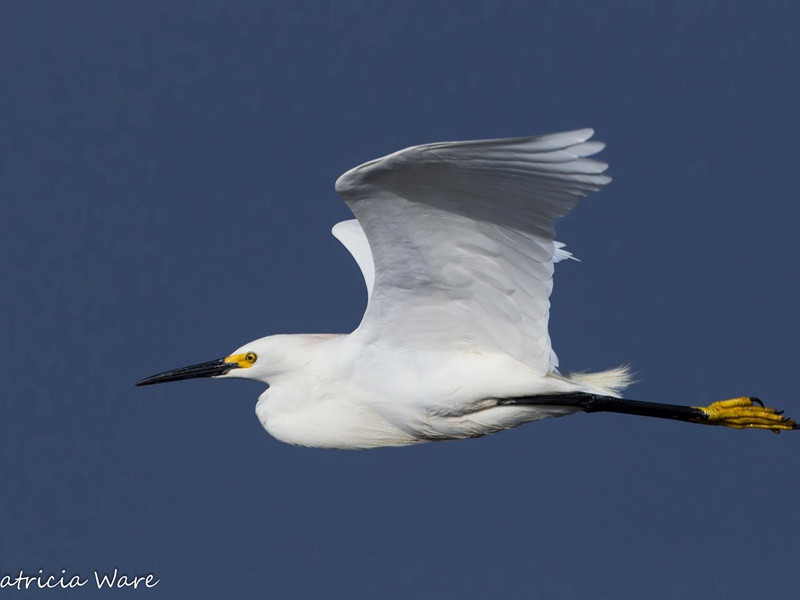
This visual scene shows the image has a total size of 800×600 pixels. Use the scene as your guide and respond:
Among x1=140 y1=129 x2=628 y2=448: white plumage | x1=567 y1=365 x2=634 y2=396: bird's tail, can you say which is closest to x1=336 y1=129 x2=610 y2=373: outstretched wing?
x1=140 y1=129 x2=628 y2=448: white plumage

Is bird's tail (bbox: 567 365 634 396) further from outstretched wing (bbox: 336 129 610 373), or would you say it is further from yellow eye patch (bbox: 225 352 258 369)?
yellow eye patch (bbox: 225 352 258 369)

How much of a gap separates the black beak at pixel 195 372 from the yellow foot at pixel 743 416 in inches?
114

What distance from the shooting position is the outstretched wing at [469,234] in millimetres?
5445

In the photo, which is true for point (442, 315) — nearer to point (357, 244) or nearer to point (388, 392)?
point (388, 392)

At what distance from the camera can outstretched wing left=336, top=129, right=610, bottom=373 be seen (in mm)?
5445

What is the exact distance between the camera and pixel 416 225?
600 centimetres

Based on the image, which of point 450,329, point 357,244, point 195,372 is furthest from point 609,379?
point 195,372

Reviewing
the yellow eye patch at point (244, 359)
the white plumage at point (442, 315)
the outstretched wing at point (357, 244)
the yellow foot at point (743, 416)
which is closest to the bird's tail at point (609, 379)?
the white plumage at point (442, 315)

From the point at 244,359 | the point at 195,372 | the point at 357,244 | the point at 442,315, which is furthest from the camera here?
the point at 357,244

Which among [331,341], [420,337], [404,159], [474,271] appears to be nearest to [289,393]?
[331,341]

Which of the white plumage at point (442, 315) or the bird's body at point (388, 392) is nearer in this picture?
the white plumage at point (442, 315)

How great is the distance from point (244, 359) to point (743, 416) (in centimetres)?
301

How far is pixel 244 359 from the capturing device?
7406mm

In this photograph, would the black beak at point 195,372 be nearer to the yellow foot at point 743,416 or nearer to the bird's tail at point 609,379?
the bird's tail at point 609,379
